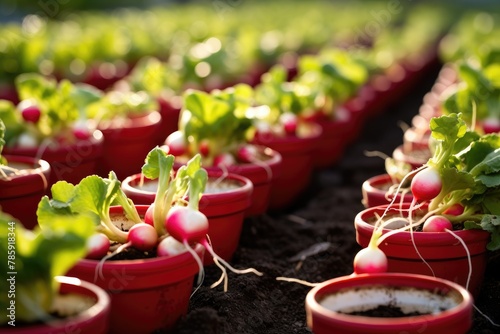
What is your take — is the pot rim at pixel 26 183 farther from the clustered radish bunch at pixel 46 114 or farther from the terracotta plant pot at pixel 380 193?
the terracotta plant pot at pixel 380 193

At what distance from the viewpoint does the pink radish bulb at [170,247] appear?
3273mm

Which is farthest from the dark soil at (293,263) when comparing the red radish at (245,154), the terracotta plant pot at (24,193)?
the terracotta plant pot at (24,193)

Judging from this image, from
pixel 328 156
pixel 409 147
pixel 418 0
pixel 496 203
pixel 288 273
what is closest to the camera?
pixel 496 203

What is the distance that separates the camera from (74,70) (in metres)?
9.73

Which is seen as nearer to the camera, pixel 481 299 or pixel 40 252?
pixel 40 252

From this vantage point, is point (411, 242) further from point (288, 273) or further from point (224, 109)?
point (224, 109)

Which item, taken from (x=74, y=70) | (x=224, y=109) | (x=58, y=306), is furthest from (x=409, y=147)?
(x=74, y=70)

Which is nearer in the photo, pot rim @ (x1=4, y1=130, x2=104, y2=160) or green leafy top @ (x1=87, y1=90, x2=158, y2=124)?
pot rim @ (x1=4, y1=130, x2=104, y2=160)

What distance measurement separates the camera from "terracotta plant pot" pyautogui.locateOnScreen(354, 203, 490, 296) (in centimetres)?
350

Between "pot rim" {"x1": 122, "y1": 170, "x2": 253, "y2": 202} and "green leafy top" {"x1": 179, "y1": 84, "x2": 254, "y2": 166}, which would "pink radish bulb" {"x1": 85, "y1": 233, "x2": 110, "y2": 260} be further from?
"green leafy top" {"x1": 179, "y1": 84, "x2": 254, "y2": 166}

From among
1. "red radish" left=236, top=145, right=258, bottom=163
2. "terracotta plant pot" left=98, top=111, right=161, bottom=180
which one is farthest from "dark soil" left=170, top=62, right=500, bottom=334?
"terracotta plant pot" left=98, top=111, right=161, bottom=180

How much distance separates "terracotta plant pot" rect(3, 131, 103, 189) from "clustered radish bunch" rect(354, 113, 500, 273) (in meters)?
2.14

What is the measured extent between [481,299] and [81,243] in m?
2.01

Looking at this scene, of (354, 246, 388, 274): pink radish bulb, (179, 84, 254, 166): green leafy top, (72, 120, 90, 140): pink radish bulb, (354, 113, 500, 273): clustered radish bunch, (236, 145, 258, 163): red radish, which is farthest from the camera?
(72, 120, 90, 140): pink radish bulb
